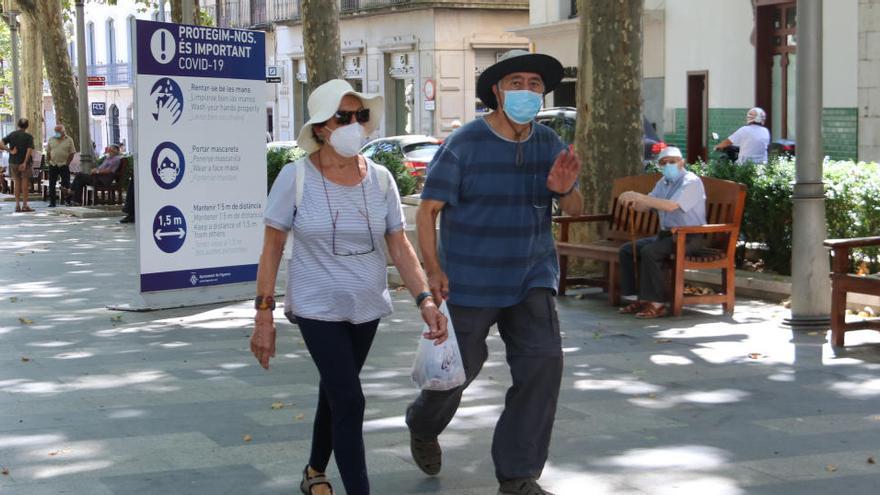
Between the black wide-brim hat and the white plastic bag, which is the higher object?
the black wide-brim hat

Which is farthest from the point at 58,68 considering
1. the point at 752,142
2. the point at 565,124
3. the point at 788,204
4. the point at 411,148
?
the point at 788,204

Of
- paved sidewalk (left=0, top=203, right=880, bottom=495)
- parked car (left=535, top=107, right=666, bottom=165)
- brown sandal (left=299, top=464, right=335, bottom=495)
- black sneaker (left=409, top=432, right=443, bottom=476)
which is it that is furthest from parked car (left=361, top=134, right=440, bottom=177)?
brown sandal (left=299, top=464, right=335, bottom=495)

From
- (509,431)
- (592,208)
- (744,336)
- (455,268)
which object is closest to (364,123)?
(455,268)

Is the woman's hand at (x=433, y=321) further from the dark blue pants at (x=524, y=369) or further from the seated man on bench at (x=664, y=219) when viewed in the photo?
the seated man on bench at (x=664, y=219)

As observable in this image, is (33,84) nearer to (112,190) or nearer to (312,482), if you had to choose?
(112,190)

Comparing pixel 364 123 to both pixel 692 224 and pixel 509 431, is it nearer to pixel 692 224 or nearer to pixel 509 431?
pixel 509 431

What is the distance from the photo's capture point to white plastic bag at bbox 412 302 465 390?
5.59m

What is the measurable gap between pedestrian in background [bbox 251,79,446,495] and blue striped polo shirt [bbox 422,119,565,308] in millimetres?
328

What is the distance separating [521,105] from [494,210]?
45 cm

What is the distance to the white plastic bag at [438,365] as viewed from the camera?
559cm

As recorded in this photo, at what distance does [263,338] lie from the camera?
535 centimetres

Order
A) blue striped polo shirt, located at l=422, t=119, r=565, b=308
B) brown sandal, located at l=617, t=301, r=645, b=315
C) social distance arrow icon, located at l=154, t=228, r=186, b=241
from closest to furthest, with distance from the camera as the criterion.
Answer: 1. blue striped polo shirt, located at l=422, t=119, r=565, b=308
2. brown sandal, located at l=617, t=301, r=645, b=315
3. social distance arrow icon, located at l=154, t=228, r=186, b=241

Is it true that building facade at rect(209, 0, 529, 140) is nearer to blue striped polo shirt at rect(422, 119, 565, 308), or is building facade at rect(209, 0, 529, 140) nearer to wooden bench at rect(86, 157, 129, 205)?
wooden bench at rect(86, 157, 129, 205)

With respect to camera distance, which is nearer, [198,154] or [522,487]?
[522,487]
